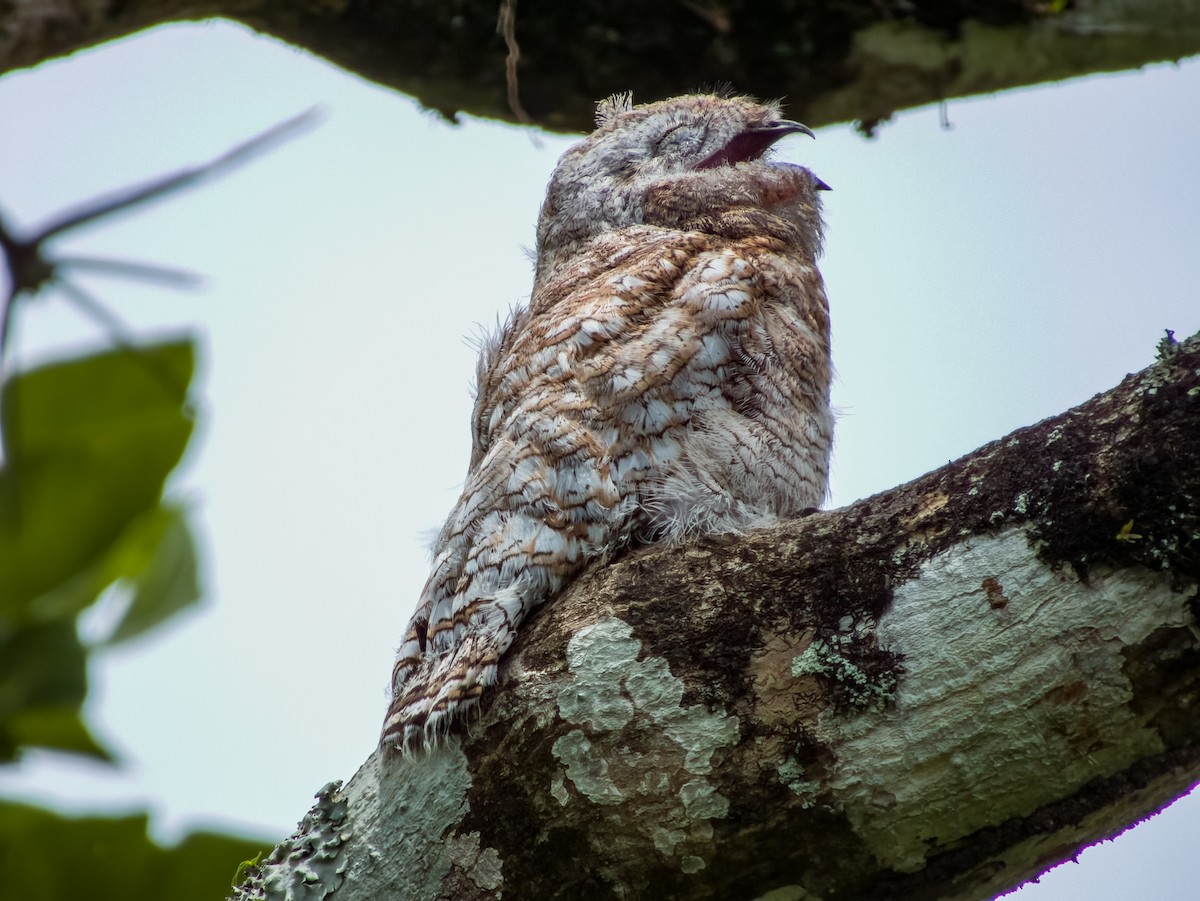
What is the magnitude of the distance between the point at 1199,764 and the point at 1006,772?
1.04ft

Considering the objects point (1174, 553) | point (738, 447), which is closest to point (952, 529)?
point (1174, 553)

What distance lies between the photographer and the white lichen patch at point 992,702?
6.15 feet

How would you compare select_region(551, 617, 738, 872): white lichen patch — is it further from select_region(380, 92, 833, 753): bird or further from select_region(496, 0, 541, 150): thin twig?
select_region(496, 0, 541, 150): thin twig

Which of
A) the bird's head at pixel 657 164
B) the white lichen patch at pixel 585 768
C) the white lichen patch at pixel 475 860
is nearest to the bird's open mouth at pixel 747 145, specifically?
the bird's head at pixel 657 164

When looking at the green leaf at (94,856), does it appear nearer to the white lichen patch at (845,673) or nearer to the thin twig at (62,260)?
the thin twig at (62,260)

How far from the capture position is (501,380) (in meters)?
3.28

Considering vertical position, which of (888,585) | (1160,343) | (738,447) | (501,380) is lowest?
(888,585)

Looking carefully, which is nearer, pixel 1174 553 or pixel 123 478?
pixel 123 478

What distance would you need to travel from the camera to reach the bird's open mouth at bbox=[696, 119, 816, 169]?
4.09 metres

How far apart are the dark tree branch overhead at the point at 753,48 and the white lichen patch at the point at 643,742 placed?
6.82 feet

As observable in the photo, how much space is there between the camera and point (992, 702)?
6.30ft


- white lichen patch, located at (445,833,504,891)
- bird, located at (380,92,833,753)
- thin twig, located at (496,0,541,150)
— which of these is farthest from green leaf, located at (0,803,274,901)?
thin twig, located at (496,0,541,150)

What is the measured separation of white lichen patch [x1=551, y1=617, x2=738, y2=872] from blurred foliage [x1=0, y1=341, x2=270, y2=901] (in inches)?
55.8

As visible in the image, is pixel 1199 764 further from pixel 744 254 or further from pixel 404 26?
pixel 404 26
